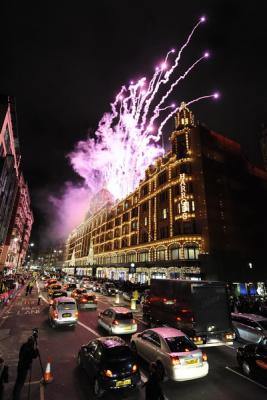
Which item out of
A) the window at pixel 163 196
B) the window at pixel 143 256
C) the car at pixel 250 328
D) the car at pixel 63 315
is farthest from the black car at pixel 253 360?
the window at pixel 143 256

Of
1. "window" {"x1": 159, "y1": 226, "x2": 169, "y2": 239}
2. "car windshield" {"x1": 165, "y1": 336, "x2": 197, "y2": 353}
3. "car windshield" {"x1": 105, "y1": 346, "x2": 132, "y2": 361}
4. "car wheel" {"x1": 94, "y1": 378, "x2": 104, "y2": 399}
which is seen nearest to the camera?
"car wheel" {"x1": 94, "y1": 378, "x2": 104, "y2": 399}

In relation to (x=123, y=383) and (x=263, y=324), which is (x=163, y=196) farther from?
(x=123, y=383)

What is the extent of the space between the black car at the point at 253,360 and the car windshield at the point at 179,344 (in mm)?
2344

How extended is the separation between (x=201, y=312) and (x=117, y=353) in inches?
225

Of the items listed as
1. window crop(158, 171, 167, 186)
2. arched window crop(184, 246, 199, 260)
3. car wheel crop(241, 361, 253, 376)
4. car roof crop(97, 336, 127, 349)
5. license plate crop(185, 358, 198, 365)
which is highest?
window crop(158, 171, 167, 186)

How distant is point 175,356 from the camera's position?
7.97m

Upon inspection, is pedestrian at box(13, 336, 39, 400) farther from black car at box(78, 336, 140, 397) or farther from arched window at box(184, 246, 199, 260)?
arched window at box(184, 246, 199, 260)

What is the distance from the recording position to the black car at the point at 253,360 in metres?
8.50

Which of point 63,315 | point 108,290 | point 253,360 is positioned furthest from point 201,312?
point 108,290

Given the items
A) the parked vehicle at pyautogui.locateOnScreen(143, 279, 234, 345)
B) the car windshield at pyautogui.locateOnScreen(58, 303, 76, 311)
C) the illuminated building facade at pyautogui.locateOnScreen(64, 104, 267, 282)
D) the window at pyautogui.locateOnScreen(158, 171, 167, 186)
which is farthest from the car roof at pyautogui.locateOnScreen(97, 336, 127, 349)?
the window at pyautogui.locateOnScreen(158, 171, 167, 186)

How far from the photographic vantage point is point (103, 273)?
76625mm

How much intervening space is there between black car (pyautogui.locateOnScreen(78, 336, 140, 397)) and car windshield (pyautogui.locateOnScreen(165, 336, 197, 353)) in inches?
58.9

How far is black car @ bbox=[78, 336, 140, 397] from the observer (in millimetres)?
7102

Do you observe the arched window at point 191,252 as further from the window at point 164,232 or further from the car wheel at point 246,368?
the car wheel at point 246,368
